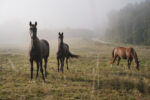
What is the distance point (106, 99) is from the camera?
5.05m

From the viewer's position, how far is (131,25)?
333 feet

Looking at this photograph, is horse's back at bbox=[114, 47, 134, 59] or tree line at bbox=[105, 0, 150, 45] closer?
horse's back at bbox=[114, 47, 134, 59]

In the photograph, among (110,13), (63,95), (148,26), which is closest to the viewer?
(63,95)

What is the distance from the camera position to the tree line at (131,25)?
88.0 metres

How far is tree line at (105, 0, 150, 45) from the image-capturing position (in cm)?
8798

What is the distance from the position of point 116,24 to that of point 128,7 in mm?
23910

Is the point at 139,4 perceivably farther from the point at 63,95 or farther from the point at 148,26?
the point at 63,95

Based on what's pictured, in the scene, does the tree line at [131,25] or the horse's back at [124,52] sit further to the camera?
the tree line at [131,25]

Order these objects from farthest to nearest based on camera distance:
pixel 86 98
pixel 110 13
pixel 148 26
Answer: pixel 110 13
pixel 148 26
pixel 86 98

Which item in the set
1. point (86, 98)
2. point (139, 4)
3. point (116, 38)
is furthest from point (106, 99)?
point (139, 4)

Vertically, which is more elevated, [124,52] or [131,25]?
[131,25]

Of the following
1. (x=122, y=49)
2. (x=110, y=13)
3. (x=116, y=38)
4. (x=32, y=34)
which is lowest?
(x=122, y=49)

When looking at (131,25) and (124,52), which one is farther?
(131,25)

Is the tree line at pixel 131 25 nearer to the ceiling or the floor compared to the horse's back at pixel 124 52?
nearer to the ceiling
